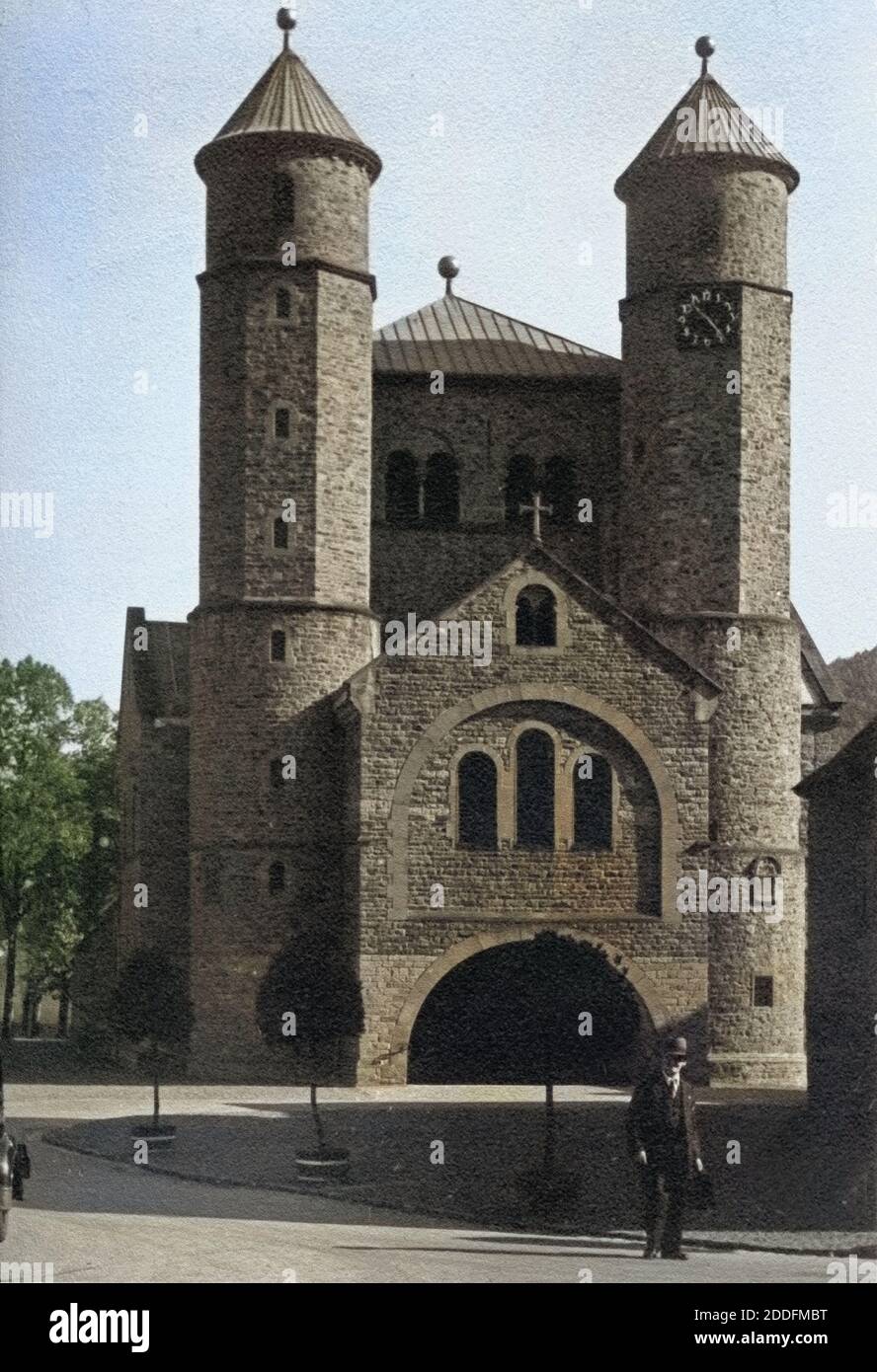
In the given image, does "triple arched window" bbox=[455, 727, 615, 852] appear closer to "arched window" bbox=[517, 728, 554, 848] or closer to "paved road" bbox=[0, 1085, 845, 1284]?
"arched window" bbox=[517, 728, 554, 848]

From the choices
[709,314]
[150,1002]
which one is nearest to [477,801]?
[150,1002]

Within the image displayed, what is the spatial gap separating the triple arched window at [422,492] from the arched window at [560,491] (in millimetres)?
2091

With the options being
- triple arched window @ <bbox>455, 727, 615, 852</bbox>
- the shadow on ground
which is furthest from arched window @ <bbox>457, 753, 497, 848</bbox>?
the shadow on ground

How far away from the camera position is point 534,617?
43.9 meters

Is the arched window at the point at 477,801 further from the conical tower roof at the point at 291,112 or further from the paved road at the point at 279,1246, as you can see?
the paved road at the point at 279,1246

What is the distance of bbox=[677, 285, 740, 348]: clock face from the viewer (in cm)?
4772

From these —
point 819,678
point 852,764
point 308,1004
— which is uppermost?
point 819,678

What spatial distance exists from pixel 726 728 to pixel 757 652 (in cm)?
177

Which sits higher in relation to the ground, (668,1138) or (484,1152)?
(668,1138)

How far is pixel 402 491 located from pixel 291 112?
904 centimetres

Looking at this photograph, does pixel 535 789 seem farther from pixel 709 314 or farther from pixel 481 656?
pixel 709 314

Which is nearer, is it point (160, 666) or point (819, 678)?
point (819, 678)

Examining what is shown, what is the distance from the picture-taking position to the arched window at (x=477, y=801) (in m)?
43.3
